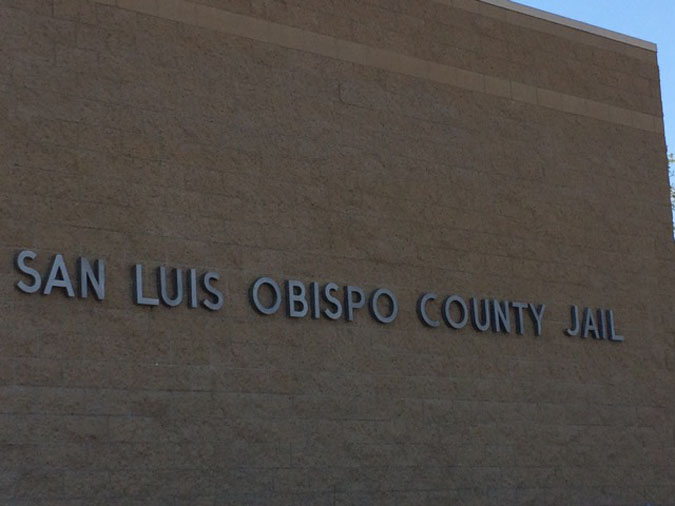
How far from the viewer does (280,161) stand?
16.8 meters

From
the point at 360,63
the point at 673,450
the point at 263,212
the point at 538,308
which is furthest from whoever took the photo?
the point at 673,450

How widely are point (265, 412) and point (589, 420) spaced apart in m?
5.78

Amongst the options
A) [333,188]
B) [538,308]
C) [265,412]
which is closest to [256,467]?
[265,412]

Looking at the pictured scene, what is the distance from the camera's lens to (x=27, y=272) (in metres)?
14.3

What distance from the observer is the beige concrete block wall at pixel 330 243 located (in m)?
14.7

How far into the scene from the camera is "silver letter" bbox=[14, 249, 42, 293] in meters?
14.2

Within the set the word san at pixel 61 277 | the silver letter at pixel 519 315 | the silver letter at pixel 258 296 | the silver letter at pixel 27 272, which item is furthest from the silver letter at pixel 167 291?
the silver letter at pixel 519 315

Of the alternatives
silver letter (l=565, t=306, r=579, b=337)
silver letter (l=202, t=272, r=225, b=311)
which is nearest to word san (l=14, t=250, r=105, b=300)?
silver letter (l=202, t=272, r=225, b=311)

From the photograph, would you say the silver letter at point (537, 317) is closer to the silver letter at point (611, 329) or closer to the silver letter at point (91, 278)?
the silver letter at point (611, 329)

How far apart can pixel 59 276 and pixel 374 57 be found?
5.82 metres

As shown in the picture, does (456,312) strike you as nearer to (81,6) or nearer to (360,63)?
(360,63)

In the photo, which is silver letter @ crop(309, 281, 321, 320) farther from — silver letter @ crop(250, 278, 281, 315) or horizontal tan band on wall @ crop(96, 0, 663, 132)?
horizontal tan band on wall @ crop(96, 0, 663, 132)

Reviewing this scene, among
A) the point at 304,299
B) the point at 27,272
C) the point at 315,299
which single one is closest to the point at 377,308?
the point at 315,299

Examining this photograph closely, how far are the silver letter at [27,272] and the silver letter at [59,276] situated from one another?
14 cm
